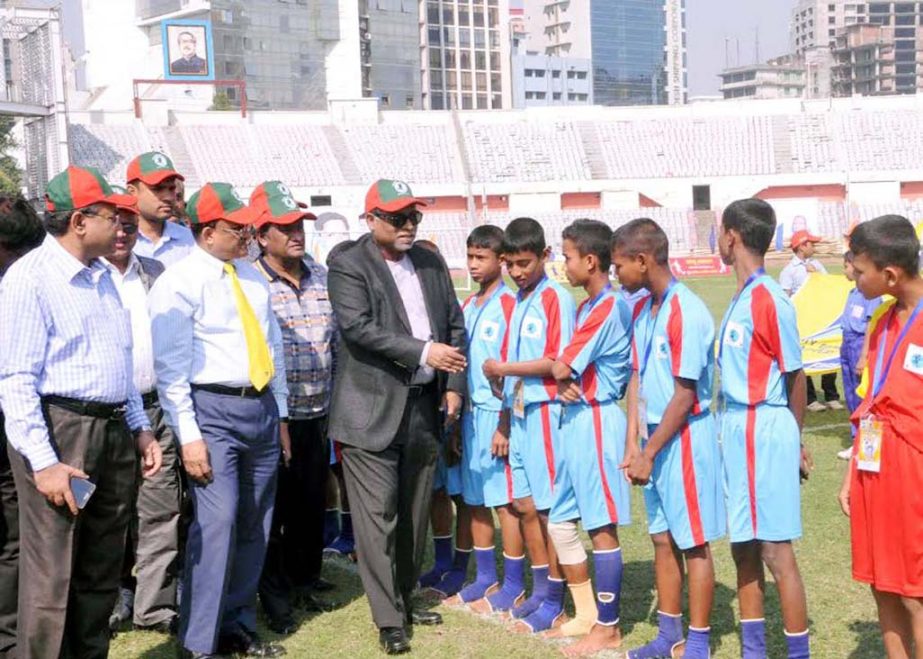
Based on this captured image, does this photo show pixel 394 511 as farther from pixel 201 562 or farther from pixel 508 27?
pixel 508 27

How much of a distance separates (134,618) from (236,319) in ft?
5.96

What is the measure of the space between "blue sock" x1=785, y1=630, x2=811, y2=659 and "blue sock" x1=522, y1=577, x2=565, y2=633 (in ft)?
4.41

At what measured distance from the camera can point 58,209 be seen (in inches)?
183

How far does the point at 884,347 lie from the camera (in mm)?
4234

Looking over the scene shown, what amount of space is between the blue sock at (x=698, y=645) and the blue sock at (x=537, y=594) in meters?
1.03

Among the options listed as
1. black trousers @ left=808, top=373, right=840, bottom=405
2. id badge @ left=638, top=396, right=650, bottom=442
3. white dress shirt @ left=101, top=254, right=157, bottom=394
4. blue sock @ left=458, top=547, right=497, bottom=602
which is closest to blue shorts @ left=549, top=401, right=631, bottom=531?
id badge @ left=638, top=396, right=650, bottom=442

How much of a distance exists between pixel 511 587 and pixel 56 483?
2.62 m

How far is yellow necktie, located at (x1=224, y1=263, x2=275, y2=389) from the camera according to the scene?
5391mm

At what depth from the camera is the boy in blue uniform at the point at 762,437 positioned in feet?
15.5

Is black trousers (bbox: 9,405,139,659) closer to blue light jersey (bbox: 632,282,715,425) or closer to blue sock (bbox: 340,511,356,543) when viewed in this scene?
blue light jersey (bbox: 632,282,715,425)

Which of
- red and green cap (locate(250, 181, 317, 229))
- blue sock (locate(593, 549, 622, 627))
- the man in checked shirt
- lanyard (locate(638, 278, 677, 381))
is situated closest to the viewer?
lanyard (locate(638, 278, 677, 381))

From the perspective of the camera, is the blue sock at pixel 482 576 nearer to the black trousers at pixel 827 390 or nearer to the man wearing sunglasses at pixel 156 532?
the man wearing sunglasses at pixel 156 532

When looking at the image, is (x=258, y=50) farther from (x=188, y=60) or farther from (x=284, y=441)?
(x=284, y=441)

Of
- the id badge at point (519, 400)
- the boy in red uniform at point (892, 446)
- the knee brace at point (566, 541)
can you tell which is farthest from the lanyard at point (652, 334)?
the boy in red uniform at point (892, 446)
